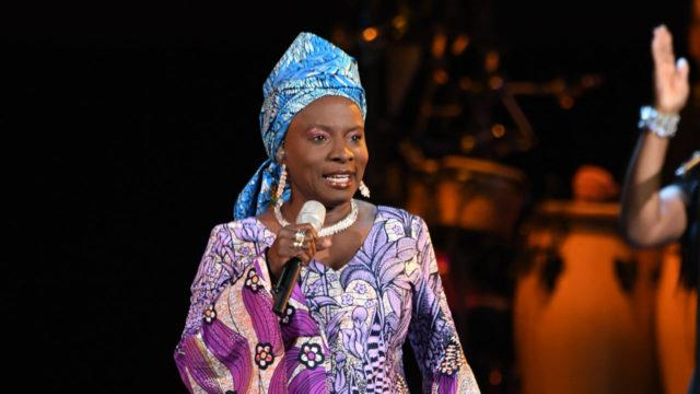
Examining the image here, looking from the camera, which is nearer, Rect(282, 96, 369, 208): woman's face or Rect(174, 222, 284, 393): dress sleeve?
Rect(174, 222, 284, 393): dress sleeve

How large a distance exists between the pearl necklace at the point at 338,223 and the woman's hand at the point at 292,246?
0.24 meters

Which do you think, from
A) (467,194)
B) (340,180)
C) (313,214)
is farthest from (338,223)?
(467,194)

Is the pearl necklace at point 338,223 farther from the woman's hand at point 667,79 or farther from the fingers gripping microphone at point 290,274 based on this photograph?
the woman's hand at point 667,79

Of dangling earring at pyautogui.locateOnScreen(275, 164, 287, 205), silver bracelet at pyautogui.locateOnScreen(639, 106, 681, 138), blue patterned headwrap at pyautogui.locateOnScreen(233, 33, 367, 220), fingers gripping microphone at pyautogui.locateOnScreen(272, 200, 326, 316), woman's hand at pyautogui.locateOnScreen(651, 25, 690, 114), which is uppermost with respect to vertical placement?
woman's hand at pyautogui.locateOnScreen(651, 25, 690, 114)

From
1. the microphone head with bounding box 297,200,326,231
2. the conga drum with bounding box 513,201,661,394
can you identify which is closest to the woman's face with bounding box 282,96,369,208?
the microphone head with bounding box 297,200,326,231

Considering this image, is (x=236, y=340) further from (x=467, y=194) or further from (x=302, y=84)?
(x=467, y=194)

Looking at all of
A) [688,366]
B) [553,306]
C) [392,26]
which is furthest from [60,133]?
[688,366]

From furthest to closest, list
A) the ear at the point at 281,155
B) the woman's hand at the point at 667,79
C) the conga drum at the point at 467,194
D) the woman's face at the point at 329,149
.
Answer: the conga drum at the point at 467,194 → the woman's hand at the point at 667,79 → the ear at the point at 281,155 → the woman's face at the point at 329,149

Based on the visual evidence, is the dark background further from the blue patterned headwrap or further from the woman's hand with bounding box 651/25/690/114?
the blue patterned headwrap

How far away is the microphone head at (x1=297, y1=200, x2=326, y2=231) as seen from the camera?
291 cm

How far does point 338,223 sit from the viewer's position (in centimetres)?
323

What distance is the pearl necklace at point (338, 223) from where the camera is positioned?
321cm

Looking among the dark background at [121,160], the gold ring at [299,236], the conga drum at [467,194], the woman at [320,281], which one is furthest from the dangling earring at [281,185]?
the conga drum at [467,194]

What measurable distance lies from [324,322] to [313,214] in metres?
0.30
